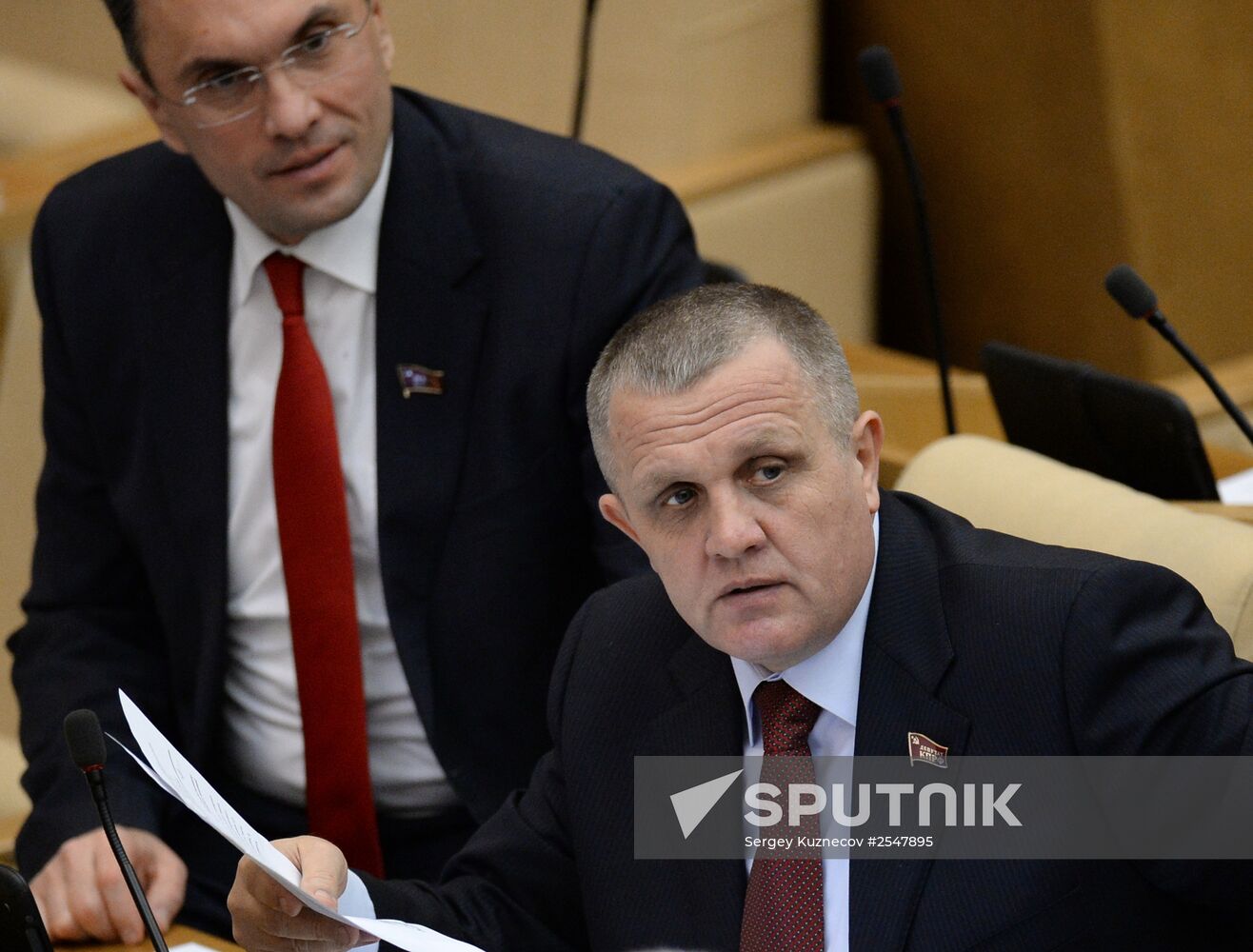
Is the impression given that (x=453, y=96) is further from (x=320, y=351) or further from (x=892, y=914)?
(x=892, y=914)

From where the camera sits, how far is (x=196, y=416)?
243 cm

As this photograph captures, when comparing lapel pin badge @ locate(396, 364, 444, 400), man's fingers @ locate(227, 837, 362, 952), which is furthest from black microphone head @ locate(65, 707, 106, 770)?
lapel pin badge @ locate(396, 364, 444, 400)

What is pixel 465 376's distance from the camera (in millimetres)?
2332

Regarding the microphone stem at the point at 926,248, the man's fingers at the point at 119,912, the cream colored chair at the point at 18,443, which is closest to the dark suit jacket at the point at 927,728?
the man's fingers at the point at 119,912

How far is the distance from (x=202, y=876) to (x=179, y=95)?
3.51ft

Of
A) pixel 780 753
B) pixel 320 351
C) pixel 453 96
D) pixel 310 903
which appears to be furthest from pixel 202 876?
pixel 453 96

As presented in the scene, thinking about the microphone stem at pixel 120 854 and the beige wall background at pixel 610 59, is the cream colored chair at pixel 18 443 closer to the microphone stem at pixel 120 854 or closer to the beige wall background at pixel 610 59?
the beige wall background at pixel 610 59

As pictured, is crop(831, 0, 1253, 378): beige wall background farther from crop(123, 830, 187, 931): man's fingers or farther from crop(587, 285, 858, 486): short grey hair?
crop(123, 830, 187, 931): man's fingers

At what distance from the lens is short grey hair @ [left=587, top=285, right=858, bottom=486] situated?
5.51ft

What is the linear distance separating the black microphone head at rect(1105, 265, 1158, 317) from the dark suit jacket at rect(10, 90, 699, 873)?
56 centimetres

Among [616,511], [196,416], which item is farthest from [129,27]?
[616,511]

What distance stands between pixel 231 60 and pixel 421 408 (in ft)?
1.66

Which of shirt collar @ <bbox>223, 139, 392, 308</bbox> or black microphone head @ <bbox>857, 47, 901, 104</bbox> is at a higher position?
black microphone head @ <bbox>857, 47, 901, 104</bbox>

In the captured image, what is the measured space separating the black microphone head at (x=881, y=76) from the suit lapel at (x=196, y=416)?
104 cm
